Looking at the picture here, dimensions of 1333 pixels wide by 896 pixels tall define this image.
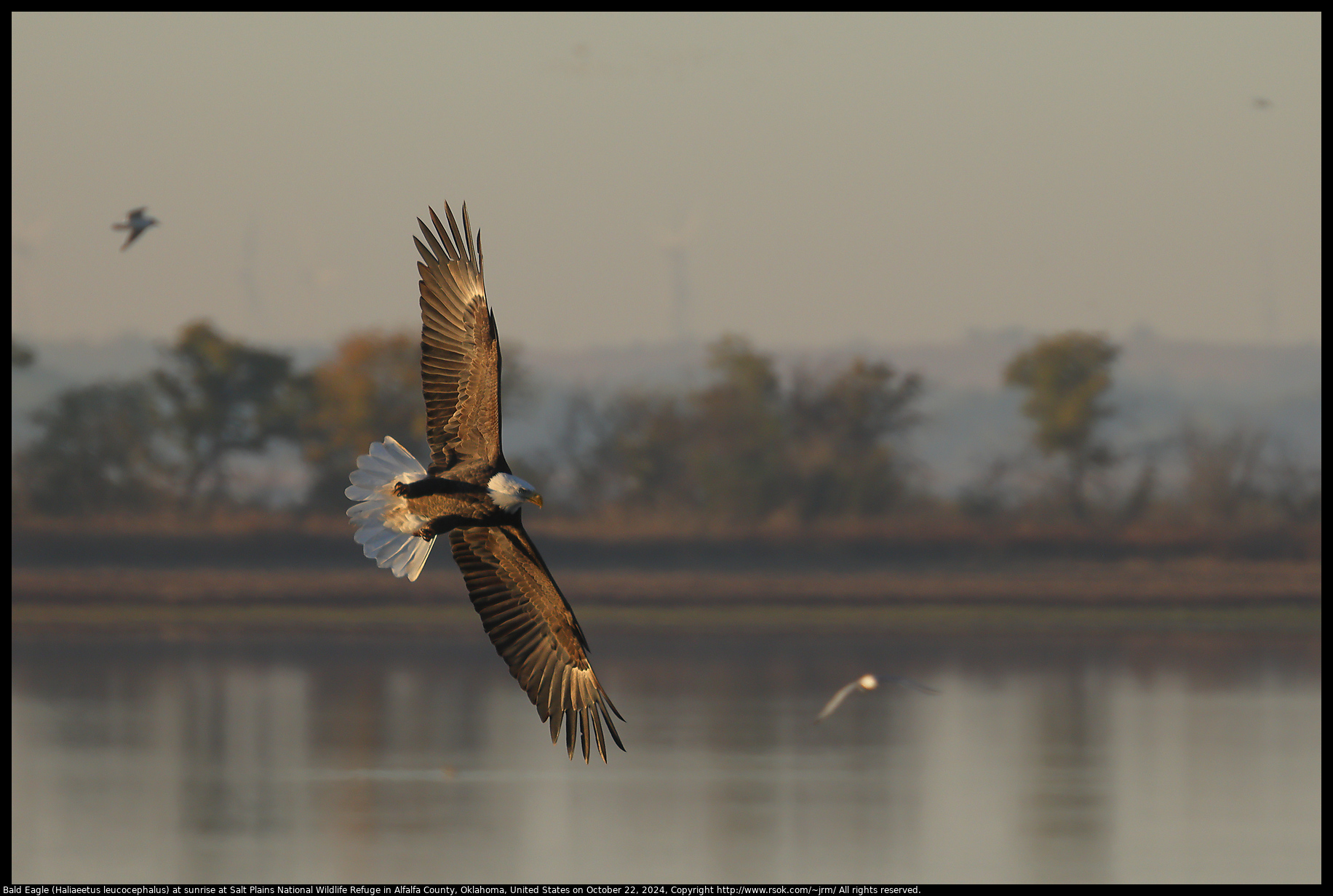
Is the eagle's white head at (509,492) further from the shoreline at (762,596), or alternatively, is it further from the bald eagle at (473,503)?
the shoreline at (762,596)

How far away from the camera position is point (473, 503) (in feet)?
44.0

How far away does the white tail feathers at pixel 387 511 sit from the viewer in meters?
13.8

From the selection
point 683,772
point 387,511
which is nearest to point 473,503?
point 387,511

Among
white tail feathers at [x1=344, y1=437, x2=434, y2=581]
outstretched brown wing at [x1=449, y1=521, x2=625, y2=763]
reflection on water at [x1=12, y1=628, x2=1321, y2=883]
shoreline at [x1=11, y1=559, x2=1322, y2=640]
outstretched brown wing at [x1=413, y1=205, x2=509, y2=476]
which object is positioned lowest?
reflection on water at [x1=12, y1=628, x2=1321, y2=883]

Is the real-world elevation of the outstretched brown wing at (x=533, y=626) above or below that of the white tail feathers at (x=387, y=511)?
below

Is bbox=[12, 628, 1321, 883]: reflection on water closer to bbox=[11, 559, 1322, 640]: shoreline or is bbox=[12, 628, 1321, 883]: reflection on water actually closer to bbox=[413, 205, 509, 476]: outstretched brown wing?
bbox=[11, 559, 1322, 640]: shoreline

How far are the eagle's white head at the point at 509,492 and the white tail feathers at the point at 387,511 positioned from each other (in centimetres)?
73

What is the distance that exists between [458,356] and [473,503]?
1066 millimetres

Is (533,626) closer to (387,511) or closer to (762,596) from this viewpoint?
(387,511)

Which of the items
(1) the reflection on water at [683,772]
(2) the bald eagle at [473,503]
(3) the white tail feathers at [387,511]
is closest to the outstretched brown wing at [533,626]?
(2) the bald eagle at [473,503]

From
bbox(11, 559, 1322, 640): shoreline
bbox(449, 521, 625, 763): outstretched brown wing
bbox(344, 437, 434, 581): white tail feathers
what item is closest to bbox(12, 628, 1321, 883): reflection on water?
bbox(11, 559, 1322, 640): shoreline

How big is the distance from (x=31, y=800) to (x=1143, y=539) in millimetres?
31688

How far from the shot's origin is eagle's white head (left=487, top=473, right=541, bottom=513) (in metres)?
13.1

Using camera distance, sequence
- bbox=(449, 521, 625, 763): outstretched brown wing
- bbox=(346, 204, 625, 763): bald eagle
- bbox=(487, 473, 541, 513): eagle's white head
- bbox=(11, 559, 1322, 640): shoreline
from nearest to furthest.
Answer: bbox=(487, 473, 541, 513): eagle's white head < bbox=(346, 204, 625, 763): bald eagle < bbox=(449, 521, 625, 763): outstretched brown wing < bbox=(11, 559, 1322, 640): shoreline
